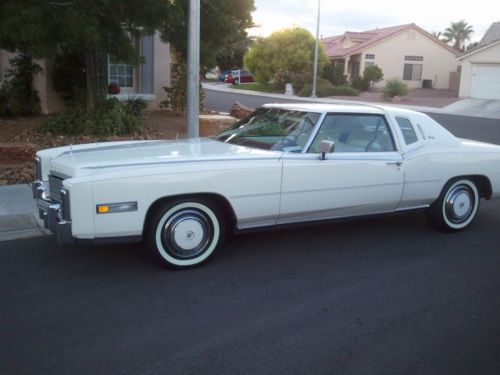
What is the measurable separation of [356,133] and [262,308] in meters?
2.38

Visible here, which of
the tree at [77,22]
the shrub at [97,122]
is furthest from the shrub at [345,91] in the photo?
the tree at [77,22]

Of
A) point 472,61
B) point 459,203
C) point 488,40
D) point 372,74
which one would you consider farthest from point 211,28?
→ point 488,40

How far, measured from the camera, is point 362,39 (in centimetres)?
4934

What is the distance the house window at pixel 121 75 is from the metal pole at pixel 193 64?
751 cm

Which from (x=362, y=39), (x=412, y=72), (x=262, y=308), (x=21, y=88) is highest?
(x=362, y=39)

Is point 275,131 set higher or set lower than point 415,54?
lower

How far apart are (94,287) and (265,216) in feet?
5.35

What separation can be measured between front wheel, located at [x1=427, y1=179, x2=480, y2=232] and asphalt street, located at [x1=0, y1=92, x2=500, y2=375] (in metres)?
0.28

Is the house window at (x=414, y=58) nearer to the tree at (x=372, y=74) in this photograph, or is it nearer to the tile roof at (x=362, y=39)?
→ the tile roof at (x=362, y=39)

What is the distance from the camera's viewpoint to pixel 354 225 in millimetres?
6578

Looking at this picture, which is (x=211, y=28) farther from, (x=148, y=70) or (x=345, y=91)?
(x=345, y=91)

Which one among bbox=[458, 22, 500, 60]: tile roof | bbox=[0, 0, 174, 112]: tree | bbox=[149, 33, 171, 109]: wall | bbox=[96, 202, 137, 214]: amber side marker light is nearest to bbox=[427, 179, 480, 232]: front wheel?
bbox=[96, 202, 137, 214]: amber side marker light

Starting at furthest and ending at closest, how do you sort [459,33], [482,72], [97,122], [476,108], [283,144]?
[459,33], [482,72], [476,108], [97,122], [283,144]

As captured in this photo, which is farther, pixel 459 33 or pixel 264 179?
pixel 459 33
